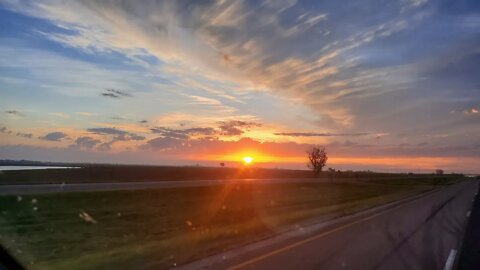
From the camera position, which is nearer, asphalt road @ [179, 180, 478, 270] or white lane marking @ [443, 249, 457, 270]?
asphalt road @ [179, 180, 478, 270]

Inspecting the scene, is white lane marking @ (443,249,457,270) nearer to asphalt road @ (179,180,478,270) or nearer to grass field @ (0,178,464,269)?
asphalt road @ (179,180,478,270)

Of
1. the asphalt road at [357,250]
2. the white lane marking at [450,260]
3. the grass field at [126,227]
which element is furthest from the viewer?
the grass field at [126,227]

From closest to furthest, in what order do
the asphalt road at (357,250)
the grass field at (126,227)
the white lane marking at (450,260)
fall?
the asphalt road at (357,250)
the white lane marking at (450,260)
the grass field at (126,227)

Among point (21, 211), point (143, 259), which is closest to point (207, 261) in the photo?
point (143, 259)

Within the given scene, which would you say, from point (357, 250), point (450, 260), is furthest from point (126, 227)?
point (450, 260)

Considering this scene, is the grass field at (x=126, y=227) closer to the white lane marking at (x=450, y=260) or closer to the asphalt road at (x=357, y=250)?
the asphalt road at (x=357, y=250)

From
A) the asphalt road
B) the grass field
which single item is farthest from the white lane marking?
the grass field

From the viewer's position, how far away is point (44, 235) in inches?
691

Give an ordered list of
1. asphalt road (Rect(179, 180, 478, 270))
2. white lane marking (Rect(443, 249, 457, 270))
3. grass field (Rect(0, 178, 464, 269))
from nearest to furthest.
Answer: asphalt road (Rect(179, 180, 478, 270)) < white lane marking (Rect(443, 249, 457, 270)) < grass field (Rect(0, 178, 464, 269))

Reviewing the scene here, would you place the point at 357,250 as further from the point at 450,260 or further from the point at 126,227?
the point at 126,227

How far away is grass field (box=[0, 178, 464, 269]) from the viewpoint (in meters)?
12.5

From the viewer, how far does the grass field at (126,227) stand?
1251cm

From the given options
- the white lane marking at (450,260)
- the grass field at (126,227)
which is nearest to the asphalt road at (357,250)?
the white lane marking at (450,260)

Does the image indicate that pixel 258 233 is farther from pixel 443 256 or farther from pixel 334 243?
pixel 443 256
